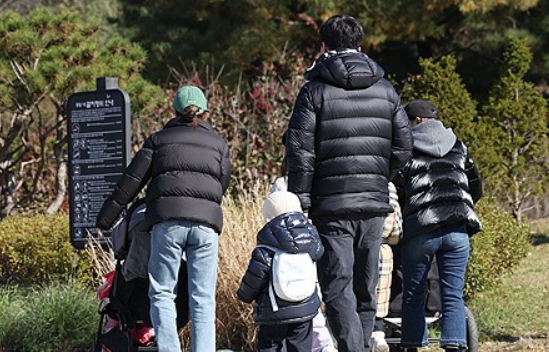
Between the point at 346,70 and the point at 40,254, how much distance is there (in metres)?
5.19

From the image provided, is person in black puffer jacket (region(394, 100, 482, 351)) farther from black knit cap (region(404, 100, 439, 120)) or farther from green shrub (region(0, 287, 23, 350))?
green shrub (region(0, 287, 23, 350))

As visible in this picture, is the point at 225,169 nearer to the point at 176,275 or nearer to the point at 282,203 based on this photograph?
the point at 176,275

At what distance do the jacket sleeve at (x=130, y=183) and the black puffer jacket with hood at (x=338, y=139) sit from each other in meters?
1.04

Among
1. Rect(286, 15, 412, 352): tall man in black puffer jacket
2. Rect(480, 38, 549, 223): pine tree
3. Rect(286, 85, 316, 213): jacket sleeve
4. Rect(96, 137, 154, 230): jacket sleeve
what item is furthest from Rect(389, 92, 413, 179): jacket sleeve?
Rect(480, 38, 549, 223): pine tree

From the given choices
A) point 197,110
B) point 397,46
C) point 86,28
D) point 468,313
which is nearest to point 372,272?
point 468,313

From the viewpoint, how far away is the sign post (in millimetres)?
9148

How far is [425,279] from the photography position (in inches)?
257

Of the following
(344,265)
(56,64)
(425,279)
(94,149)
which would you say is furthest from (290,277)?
(56,64)

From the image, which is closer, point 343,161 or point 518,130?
point 343,161

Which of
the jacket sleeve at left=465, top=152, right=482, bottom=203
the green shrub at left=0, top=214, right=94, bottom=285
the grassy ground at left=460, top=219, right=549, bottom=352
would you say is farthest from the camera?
the green shrub at left=0, top=214, right=94, bottom=285

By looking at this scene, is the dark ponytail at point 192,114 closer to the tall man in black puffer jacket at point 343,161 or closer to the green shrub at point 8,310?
the tall man in black puffer jacket at point 343,161

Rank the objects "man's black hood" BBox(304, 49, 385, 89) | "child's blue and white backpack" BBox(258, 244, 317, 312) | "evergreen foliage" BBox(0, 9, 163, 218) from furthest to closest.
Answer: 1. "evergreen foliage" BBox(0, 9, 163, 218)
2. "man's black hood" BBox(304, 49, 385, 89)
3. "child's blue and white backpack" BBox(258, 244, 317, 312)

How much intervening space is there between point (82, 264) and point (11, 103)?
304 centimetres

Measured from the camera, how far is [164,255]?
634 centimetres
